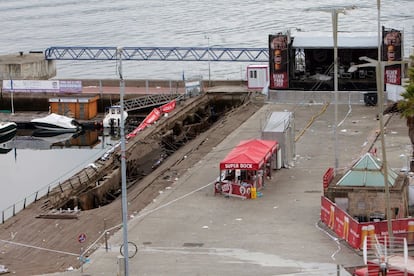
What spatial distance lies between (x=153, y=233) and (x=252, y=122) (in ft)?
76.1

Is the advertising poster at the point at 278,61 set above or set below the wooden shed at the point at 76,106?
above

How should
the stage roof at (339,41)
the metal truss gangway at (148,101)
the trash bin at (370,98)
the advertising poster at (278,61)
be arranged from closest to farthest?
the trash bin at (370,98) < the advertising poster at (278,61) < the stage roof at (339,41) < the metal truss gangway at (148,101)

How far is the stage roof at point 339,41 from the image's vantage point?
65250 mm

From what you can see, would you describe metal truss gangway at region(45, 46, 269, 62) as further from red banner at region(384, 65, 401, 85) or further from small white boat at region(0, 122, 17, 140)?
red banner at region(384, 65, 401, 85)

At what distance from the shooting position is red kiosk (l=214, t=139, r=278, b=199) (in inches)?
1585

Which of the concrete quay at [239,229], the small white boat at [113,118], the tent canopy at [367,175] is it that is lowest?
the concrete quay at [239,229]

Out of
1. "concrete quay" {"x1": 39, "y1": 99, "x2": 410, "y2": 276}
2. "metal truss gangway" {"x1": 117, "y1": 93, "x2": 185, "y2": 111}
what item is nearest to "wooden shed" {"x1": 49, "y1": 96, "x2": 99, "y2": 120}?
"metal truss gangway" {"x1": 117, "y1": 93, "x2": 185, "y2": 111}

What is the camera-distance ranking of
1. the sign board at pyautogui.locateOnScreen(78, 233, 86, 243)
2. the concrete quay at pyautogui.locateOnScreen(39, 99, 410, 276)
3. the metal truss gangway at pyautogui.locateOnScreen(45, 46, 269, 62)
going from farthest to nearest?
the metal truss gangway at pyautogui.locateOnScreen(45, 46, 269, 62), the sign board at pyautogui.locateOnScreen(78, 233, 86, 243), the concrete quay at pyautogui.locateOnScreen(39, 99, 410, 276)

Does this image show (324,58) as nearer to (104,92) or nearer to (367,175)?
(104,92)

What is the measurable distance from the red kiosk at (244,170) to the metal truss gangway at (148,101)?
3169 centimetres

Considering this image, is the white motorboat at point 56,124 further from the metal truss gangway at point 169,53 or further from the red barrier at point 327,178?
the red barrier at point 327,178

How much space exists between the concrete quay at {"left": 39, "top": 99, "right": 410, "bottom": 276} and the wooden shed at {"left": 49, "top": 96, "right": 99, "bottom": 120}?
26.0m

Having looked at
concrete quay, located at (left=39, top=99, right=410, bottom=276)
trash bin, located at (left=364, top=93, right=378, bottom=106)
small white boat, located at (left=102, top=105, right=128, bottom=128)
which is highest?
trash bin, located at (left=364, top=93, right=378, bottom=106)

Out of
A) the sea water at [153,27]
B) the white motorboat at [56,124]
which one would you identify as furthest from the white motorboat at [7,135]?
the white motorboat at [56,124]
